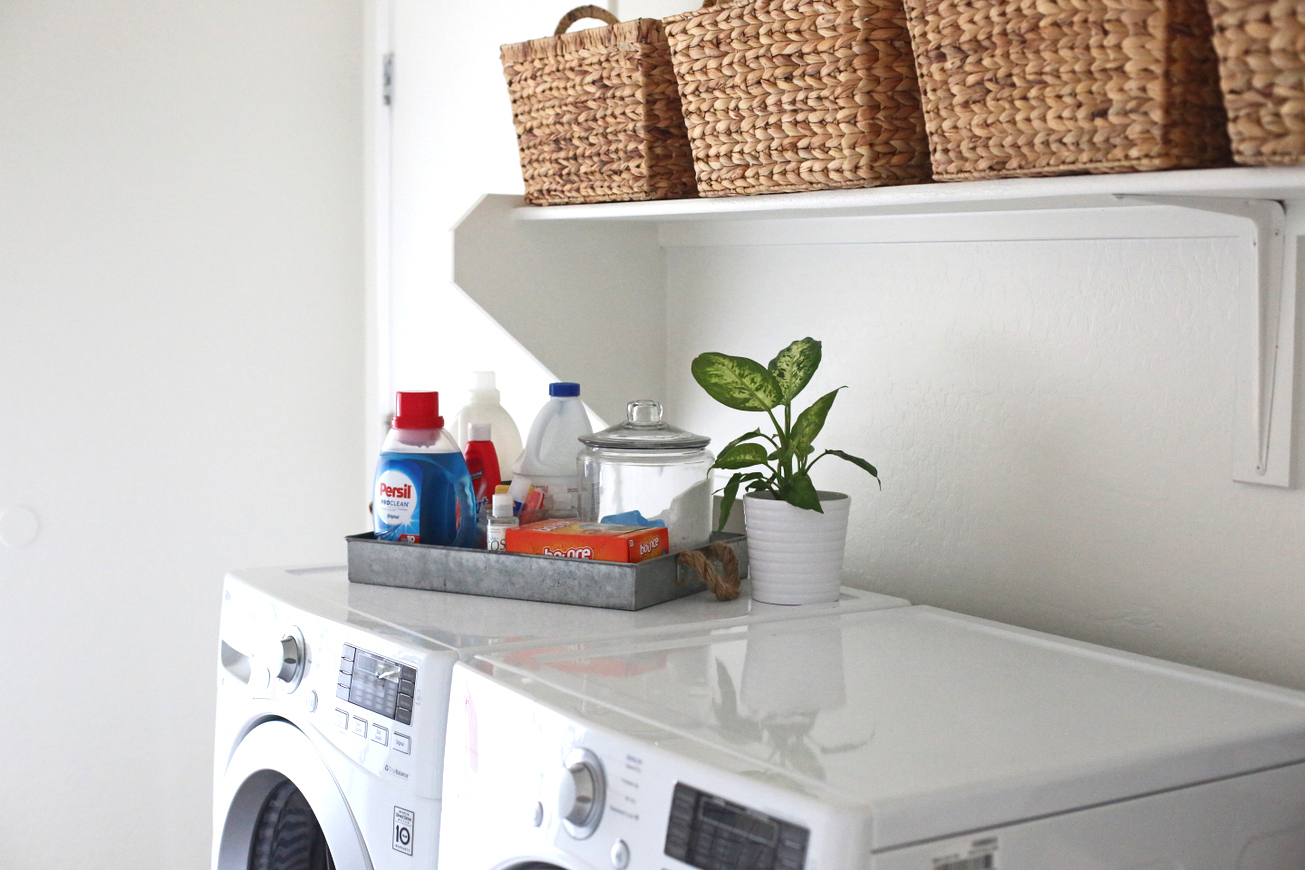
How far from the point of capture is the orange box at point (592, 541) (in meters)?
1.40

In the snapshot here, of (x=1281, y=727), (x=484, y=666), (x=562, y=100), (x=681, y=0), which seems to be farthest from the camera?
(x=681, y=0)

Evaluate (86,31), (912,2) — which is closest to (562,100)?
(912,2)

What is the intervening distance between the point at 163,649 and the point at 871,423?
1.59 meters

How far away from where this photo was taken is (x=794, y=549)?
140cm

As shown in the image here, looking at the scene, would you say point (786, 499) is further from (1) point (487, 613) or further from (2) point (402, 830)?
(2) point (402, 830)

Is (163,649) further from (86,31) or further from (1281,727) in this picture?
(1281,727)

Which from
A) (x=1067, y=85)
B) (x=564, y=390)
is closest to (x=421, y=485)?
(x=564, y=390)

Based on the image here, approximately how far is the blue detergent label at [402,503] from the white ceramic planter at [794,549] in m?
0.41

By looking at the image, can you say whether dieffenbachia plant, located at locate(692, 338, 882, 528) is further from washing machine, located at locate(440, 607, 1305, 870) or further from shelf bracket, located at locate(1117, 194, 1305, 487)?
shelf bracket, located at locate(1117, 194, 1305, 487)

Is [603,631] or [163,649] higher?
[603,631]

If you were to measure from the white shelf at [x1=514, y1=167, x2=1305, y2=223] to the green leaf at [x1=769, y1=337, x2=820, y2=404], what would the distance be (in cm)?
15

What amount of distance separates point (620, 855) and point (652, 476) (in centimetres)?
68

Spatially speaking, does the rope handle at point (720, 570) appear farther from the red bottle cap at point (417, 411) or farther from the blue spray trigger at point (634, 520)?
the red bottle cap at point (417, 411)

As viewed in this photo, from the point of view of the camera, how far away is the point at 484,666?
1.13 meters
